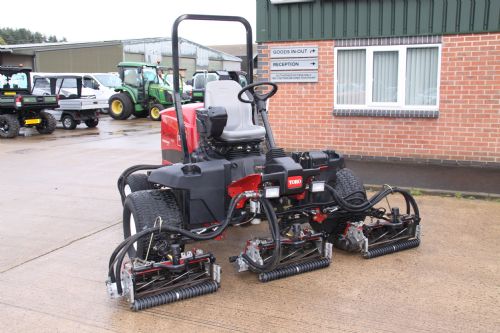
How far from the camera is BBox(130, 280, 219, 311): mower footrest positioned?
12.6ft

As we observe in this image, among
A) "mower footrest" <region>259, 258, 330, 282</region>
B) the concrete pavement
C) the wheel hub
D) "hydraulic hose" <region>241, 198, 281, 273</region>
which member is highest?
the wheel hub

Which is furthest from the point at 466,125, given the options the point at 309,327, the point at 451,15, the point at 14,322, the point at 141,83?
the point at 141,83

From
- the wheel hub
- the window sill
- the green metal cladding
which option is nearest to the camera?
the green metal cladding

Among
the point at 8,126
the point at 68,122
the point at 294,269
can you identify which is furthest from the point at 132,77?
the point at 294,269

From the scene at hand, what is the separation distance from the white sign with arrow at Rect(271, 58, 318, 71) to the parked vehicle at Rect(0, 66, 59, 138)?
29.5 feet

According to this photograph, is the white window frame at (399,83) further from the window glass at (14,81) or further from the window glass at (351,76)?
the window glass at (14,81)

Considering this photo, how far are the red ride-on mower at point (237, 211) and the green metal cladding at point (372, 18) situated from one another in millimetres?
4271

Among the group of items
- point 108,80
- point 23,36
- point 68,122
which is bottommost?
point 68,122

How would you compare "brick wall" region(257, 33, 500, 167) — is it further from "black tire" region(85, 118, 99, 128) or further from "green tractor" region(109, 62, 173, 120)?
"green tractor" region(109, 62, 173, 120)

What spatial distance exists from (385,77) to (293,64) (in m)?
1.62

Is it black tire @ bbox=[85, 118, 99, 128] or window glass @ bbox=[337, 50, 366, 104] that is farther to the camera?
black tire @ bbox=[85, 118, 99, 128]

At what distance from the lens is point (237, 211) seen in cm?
447

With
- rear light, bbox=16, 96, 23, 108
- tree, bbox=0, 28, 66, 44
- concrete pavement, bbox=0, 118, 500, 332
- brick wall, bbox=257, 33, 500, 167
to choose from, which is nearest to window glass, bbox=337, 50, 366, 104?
brick wall, bbox=257, 33, 500, 167

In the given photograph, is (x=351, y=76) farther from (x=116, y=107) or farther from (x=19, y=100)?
(x=116, y=107)
